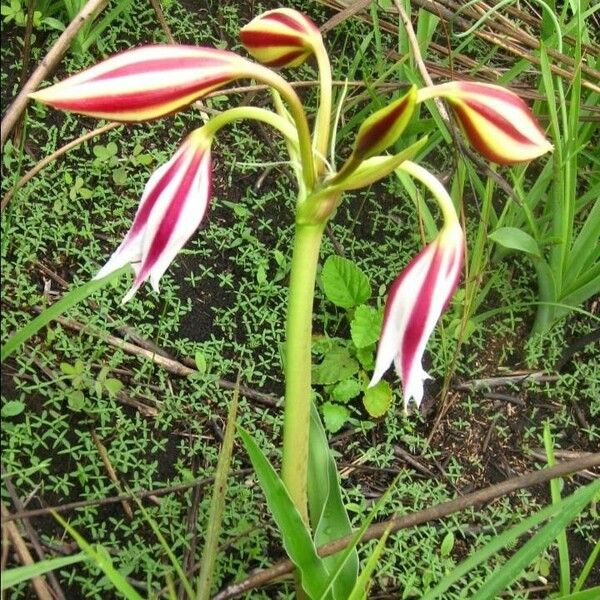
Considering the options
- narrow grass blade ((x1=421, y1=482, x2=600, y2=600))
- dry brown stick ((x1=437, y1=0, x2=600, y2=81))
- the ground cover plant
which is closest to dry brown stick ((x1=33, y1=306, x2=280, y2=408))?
the ground cover plant

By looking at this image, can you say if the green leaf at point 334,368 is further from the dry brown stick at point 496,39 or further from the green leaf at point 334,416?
the dry brown stick at point 496,39

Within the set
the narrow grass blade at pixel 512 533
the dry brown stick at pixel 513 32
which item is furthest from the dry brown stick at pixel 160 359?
the dry brown stick at pixel 513 32

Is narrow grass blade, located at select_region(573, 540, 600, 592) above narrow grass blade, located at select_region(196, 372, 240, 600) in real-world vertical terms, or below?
below

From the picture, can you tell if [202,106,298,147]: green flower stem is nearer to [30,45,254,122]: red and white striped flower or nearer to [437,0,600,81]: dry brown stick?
[30,45,254,122]: red and white striped flower

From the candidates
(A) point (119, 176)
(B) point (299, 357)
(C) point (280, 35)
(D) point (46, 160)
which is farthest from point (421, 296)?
(A) point (119, 176)

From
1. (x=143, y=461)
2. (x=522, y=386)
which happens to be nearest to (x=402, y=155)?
(x=143, y=461)

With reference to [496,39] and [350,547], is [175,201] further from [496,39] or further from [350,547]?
[496,39]
